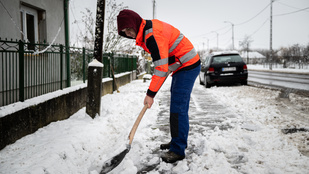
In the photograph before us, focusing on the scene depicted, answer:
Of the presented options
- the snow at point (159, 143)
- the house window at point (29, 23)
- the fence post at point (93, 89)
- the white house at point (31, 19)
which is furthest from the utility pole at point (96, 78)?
the house window at point (29, 23)

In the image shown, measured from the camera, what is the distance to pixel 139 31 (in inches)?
112

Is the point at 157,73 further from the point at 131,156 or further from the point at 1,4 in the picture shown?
the point at 1,4

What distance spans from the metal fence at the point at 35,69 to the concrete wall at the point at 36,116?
12.7 inches

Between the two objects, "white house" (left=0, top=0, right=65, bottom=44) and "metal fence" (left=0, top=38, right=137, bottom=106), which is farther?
"white house" (left=0, top=0, right=65, bottom=44)

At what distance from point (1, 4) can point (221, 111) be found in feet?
19.1

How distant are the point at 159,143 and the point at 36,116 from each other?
2278 mm

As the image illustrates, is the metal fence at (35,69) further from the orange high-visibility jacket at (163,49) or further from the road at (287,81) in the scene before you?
the road at (287,81)

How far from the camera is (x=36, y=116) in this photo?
4160 millimetres

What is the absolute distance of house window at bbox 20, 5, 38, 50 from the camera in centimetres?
643

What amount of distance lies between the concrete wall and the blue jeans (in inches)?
95.9

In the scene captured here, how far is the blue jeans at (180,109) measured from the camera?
3045 mm

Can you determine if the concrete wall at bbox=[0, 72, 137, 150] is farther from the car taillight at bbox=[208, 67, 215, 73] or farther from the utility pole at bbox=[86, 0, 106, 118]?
the car taillight at bbox=[208, 67, 215, 73]

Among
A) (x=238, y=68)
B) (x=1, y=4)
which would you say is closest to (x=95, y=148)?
(x=1, y=4)

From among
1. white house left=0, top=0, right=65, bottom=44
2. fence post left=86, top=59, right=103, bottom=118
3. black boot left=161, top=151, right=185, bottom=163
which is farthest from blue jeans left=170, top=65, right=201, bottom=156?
white house left=0, top=0, right=65, bottom=44
